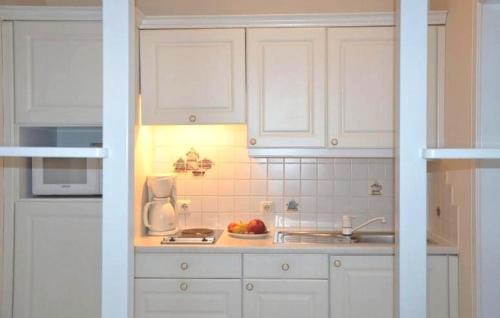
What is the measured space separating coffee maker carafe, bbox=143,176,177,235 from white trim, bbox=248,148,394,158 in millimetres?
573

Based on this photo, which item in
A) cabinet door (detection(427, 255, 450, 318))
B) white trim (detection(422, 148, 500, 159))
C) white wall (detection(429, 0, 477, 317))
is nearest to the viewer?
white trim (detection(422, 148, 500, 159))

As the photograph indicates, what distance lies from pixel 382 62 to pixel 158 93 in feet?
4.10

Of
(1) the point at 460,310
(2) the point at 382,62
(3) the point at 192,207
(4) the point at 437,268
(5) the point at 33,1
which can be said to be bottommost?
(1) the point at 460,310

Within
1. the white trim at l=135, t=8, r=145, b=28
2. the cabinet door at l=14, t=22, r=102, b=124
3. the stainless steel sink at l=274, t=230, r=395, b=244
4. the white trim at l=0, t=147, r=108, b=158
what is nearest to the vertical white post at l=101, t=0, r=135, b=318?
the white trim at l=0, t=147, r=108, b=158

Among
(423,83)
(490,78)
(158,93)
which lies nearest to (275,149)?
(158,93)

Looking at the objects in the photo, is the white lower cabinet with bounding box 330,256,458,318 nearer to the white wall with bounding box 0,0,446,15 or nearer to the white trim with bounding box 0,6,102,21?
the white wall with bounding box 0,0,446,15

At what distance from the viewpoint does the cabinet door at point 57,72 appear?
2135 millimetres

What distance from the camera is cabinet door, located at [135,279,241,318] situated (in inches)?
82.5

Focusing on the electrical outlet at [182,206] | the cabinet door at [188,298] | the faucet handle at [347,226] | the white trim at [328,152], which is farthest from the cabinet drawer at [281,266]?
the electrical outlet at [182,206]

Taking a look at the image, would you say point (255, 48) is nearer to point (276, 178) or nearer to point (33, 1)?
point (276, 178)

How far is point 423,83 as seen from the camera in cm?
77

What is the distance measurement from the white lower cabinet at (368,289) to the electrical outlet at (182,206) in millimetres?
1006

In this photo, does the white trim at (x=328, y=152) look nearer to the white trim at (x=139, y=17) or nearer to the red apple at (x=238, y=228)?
the red apple at (x=238, y=228)

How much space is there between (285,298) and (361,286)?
1.28ft
